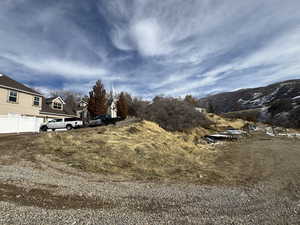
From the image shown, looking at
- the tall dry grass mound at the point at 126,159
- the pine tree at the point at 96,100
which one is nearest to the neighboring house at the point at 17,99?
the pine tree at the point at 96,100

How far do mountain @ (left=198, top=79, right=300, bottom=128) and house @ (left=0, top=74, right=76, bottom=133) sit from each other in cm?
5436

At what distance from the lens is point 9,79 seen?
19062mm

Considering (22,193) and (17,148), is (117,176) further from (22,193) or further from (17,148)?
(17,148)

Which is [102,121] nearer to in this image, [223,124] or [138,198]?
[138,198]

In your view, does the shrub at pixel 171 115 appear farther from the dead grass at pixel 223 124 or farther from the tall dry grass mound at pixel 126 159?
the dead grass at pixel 223 124

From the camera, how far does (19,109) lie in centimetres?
1819

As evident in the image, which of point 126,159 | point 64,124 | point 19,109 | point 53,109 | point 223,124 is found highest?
point 53,109

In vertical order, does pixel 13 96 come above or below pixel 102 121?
above

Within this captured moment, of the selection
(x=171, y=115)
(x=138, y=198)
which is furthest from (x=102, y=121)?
(x=138, y=198)

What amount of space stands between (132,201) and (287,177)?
20.3 feet

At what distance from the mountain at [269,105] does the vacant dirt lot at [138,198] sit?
4650 centimetres

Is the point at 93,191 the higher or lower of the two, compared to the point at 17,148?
lower

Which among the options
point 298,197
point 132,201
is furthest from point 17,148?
point 298,197

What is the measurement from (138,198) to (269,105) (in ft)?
281
